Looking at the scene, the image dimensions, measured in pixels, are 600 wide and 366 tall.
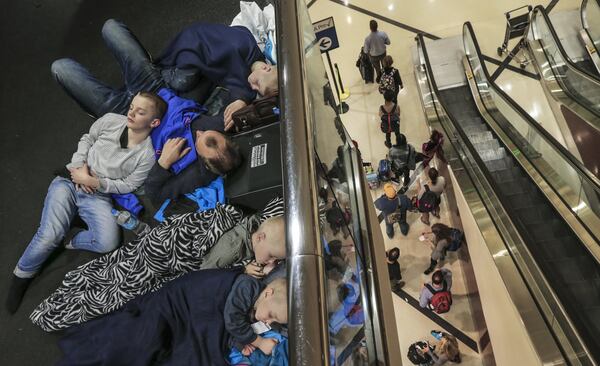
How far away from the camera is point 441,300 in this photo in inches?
174

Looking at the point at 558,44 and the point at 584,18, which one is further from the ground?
the point at 584,18

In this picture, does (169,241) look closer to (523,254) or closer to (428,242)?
(523,254)

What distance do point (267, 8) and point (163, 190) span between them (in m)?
2.17

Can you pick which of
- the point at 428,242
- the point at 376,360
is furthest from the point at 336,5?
the point at 376,360

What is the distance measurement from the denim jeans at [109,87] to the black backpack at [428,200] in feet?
10.4

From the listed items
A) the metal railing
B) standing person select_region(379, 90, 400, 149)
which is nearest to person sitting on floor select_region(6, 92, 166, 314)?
the metal railing

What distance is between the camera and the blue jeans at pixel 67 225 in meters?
2.82

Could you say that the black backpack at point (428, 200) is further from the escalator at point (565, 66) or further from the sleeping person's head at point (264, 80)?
the sleeping person's head at point (264, 80)

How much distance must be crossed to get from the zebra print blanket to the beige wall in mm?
2560

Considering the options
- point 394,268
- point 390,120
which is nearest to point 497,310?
point 394,268

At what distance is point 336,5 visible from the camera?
23.6 feet

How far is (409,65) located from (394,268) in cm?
365

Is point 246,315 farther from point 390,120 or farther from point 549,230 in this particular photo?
point 390,120

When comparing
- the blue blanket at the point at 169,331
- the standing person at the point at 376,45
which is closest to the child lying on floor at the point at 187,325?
the blue blanket at the point at 169,331
